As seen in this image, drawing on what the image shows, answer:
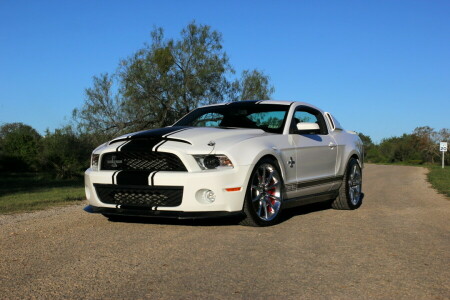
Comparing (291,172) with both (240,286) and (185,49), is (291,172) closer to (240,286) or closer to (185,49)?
(240,286)

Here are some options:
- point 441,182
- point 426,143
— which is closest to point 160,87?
point 441,182

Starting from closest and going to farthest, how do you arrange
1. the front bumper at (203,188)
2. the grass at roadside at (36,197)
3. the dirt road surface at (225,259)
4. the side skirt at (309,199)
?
1. the dirt road surface at (225,259)
2. the front bumper at (203,188)
3. the side skirt at (309,199)
4. the grass at roadside at (36,197)

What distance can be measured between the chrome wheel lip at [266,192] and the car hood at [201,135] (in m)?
0.47

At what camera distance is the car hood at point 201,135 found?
6.01 meters

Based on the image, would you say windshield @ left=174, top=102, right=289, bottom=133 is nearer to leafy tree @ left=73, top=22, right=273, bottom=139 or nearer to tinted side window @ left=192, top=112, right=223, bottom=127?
tinted side window @ left=192, top=112, right=223, bottom=127

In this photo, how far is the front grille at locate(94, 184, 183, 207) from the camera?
228 inches

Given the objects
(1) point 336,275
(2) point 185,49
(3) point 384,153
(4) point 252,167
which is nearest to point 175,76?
(2) point 185,49

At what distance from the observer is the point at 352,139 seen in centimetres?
908

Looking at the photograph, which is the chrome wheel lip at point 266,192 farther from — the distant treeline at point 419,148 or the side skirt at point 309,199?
the distant treeline at point 419,148

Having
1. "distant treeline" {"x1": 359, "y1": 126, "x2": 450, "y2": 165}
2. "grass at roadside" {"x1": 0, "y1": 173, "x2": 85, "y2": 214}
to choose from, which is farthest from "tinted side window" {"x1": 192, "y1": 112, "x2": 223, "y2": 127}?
"distant treeline" {"x1": 359, "y1": 126, "x2": 450, "y2": 165}

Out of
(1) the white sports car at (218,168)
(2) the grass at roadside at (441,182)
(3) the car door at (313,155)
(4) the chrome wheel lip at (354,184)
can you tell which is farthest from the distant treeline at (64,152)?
(1) the white sports car at (218,168)

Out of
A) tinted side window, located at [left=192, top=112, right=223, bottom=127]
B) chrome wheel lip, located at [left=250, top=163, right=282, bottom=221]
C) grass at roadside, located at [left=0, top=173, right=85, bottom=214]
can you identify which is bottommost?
grass at roadside, located at [left=0, top=173, right=85, bottom=214]

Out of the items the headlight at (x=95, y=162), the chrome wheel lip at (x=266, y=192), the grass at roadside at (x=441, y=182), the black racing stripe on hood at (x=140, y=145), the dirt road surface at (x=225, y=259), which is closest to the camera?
the dirt road surface at (x=225, y=259)

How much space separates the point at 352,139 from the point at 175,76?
25.3 meters
